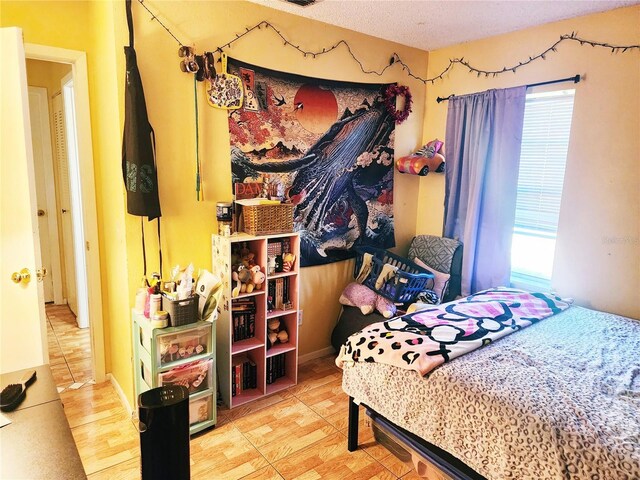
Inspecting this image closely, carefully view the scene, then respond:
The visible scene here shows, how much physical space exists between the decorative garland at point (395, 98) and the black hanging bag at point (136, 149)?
6.08 ft

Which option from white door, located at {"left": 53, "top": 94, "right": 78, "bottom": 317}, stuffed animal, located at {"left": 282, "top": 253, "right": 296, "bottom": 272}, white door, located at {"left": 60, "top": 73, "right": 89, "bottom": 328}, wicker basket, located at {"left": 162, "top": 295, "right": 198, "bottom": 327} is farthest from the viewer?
white door, located at {"left": 53, "top": 94, "right": 78, "bottom": 317}

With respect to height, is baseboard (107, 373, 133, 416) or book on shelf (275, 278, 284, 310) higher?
book on shelf (275, 278, 284, 310)

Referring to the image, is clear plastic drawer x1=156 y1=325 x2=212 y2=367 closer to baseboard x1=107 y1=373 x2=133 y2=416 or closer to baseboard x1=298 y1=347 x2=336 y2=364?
baseboard x1=107 y1=373 x2=133 y2=416

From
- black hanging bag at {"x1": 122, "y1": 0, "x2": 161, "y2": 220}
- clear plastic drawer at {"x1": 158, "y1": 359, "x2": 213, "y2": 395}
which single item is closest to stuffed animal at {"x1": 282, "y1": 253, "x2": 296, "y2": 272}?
clear plastic drawer at {"x1": 158, "y1": 359, "x2": 213, "y2": 395}

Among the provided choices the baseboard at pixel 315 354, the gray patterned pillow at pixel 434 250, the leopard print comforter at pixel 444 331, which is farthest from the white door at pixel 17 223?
the gray patterned pillow at pixel 434 250

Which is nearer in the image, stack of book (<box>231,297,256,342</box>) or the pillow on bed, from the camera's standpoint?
stack of book (<box>231,297,256,342</box>)

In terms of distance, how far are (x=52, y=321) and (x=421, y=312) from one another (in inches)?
133

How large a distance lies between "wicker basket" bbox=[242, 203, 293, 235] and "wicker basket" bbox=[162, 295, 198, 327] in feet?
1.82

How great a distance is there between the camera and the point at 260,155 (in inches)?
108

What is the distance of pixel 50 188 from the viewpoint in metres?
4.05

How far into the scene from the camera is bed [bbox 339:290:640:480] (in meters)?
1.39

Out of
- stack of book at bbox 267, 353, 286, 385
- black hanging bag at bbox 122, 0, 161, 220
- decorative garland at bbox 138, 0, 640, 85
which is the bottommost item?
stack of book at bbox 267, 353, 286, 385

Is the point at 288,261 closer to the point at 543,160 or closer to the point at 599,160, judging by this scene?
the point at 543,160

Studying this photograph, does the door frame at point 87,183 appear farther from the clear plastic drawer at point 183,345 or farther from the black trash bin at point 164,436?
the black trash bin at point 164,436
